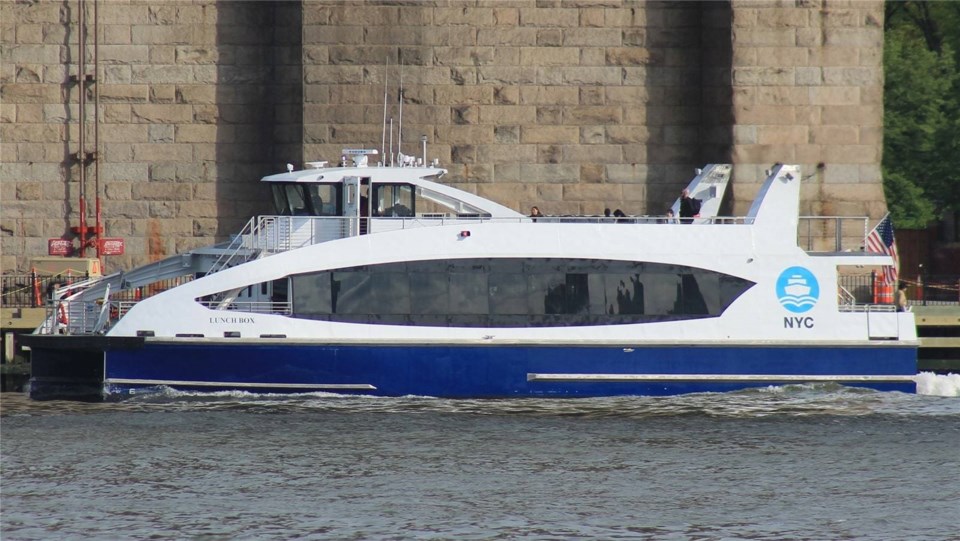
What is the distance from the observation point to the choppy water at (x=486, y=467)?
46.3 feet

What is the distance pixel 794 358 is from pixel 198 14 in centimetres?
1299

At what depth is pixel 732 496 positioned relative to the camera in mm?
15273

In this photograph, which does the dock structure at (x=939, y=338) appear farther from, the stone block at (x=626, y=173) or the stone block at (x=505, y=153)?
the stone block at (x=505, y=153)

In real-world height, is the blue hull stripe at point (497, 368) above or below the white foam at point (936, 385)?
above

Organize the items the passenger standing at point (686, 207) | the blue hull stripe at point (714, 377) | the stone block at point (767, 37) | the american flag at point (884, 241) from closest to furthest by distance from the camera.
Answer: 1. the blue hull stripe at point (714, 377)
2. the passenger standing at point (686, 207)
3. the american flag at point (884, 241)
4. the stone block at point (767, 37)

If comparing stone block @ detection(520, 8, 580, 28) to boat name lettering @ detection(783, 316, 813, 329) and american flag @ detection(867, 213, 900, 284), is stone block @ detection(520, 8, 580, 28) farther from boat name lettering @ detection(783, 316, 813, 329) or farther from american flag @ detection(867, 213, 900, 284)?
boat name lettering @ detection(783, 316, 813, 329)

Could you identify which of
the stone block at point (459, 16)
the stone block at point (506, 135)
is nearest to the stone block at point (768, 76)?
the stone block at point (506, 135)

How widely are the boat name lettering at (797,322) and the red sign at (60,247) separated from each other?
1330cm

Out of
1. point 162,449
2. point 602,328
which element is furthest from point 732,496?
point 162,449

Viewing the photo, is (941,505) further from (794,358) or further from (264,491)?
(264,491)

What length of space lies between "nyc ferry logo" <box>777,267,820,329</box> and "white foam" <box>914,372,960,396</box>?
90.1 inches

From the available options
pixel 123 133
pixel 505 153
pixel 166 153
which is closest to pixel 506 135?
pixel 505 153

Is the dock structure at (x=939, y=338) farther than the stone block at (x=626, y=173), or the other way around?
the stone block at (x=626, y=173)

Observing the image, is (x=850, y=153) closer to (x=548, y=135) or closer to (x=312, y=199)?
(x=548, y=135)
